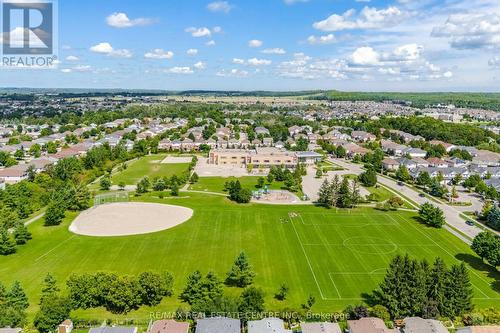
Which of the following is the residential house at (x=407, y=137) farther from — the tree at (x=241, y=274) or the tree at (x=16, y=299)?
the tree at (x=16, y=299)

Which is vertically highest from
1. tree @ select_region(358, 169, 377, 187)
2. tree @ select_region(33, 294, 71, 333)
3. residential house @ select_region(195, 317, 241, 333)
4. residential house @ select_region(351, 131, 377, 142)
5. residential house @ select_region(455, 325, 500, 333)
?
residential house @ select_region(351, 131, 377, 142)

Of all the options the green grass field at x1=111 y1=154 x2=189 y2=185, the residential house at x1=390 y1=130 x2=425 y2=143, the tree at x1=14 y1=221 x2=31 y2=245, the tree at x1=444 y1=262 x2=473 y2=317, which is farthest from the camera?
the residential house at x1=390 y1=130 x2=425 y2=143

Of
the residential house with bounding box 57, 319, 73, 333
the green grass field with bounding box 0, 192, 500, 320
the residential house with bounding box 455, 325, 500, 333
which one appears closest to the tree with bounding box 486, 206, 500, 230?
the green grass field with bounding box 0, 192, 500, 320

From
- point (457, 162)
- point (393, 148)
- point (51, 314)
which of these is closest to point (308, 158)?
point (393, 148)

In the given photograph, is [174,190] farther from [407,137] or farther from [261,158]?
[407,137]

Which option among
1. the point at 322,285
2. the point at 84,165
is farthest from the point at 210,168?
the point at 322,285

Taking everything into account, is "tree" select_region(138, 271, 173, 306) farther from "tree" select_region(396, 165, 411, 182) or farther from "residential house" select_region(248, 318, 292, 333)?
"tree" select_region(396, 165, 411, 182)

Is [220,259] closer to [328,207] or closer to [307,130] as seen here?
[328,207]
